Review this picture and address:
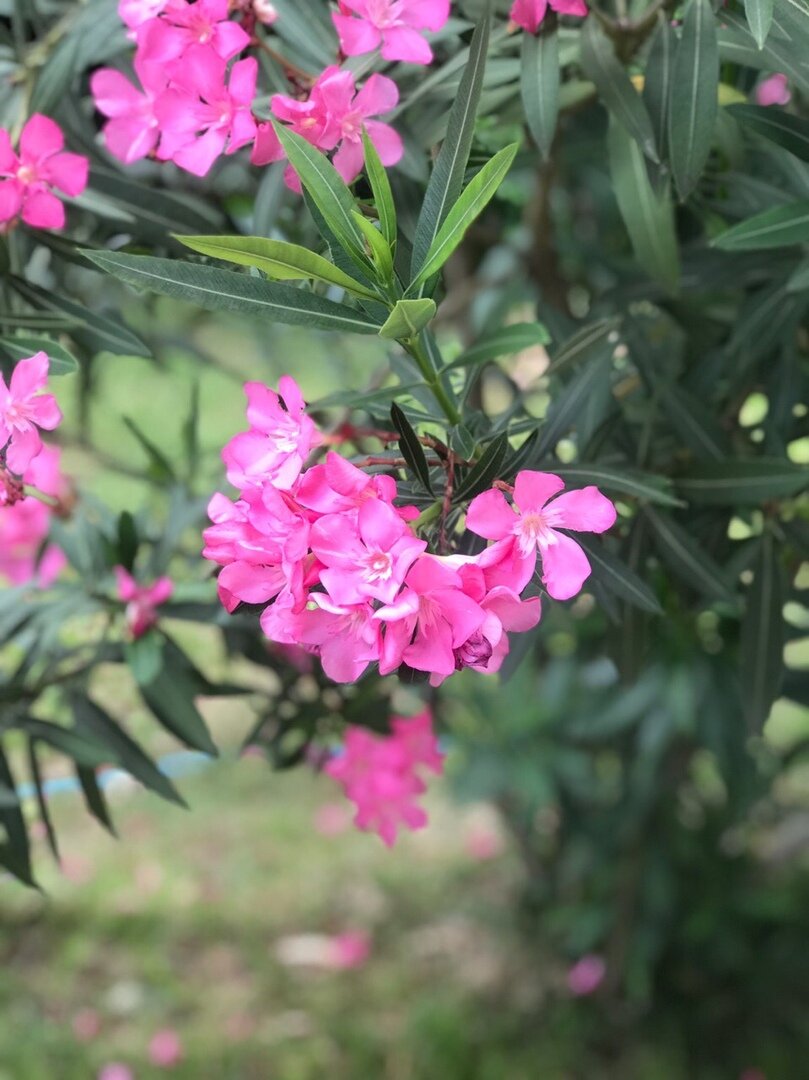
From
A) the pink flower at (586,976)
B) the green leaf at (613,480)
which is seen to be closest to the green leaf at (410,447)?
the green leaf at (613,480)

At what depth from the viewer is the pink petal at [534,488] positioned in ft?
1.89

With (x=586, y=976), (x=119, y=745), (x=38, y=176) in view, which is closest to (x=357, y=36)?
(x=38, y=176)

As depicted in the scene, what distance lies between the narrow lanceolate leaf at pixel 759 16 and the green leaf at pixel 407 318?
250 millimetres

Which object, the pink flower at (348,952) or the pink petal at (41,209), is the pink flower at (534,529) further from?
the pink flower at (348,952)

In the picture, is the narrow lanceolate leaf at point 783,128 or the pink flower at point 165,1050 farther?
the pink flower at point 165,1050

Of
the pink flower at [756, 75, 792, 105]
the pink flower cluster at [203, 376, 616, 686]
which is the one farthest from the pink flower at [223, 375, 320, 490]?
the pink flower at [756, 75, 792, 105]

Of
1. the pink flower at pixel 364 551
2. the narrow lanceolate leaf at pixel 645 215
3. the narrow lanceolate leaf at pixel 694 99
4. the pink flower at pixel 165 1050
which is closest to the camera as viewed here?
the pink flower at pixel 364 551

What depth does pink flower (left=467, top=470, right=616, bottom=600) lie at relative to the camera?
57 cm

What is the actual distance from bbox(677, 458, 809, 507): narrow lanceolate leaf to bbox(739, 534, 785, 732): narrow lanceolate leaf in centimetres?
8

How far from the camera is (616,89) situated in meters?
0.83

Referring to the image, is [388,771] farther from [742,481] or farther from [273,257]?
[273,257]

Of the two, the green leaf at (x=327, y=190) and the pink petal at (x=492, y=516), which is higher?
the green leaf at (x=327, y=190)

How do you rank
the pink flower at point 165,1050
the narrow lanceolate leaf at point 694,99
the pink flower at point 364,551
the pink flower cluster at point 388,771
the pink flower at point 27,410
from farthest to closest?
the pink flower at point 165,1050 → the pink flower cluster at point 388,771 → the narrow lanceolate leaf at point 694,99 → the pink flower at point 27,410 → the pink flower at point 364,551

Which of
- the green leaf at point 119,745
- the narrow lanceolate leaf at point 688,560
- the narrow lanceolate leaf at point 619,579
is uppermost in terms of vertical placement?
the narrow lanceolate leaf at point 619,579
